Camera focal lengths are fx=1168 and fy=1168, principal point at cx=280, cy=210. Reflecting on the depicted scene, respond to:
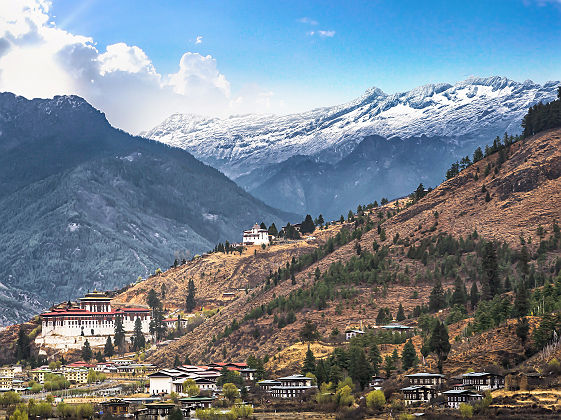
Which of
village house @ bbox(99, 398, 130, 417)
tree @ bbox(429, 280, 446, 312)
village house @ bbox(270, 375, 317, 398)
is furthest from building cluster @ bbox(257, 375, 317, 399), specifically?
tree @ bbox(429, 280, 446, 312)

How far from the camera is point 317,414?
153250 millimetres

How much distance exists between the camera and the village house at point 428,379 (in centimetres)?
15400

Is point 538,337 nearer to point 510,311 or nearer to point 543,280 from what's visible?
point 510,311

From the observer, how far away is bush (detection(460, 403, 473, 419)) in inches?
5330

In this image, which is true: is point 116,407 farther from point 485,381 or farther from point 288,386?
point 485,381

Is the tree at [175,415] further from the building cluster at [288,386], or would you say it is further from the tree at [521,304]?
the tree at [521,304]

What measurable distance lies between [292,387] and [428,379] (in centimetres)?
2360

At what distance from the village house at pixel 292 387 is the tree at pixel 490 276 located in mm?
35908

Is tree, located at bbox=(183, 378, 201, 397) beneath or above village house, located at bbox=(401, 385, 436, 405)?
above

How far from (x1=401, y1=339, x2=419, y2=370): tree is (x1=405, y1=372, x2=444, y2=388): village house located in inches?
361

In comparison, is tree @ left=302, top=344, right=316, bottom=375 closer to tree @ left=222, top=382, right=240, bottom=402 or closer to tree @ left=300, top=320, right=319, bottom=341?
tree @ left=222, top=382, right=240, bottom=402

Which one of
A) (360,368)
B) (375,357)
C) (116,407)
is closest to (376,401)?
(360,368)

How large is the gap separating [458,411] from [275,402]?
111 ft

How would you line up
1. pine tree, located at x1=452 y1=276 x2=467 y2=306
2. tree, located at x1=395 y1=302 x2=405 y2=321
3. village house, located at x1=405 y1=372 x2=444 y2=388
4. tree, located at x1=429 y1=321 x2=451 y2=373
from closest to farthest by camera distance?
village house, located at x1=405 y1=372 x2=444 y2=388, tree, located at x1=429 y1=321 x2=451 y2=373, pine tree, located at x1=452 y1=276 x2=467 y2=306, tree, located at x1=395 y1=302 x2=405 y2=321
